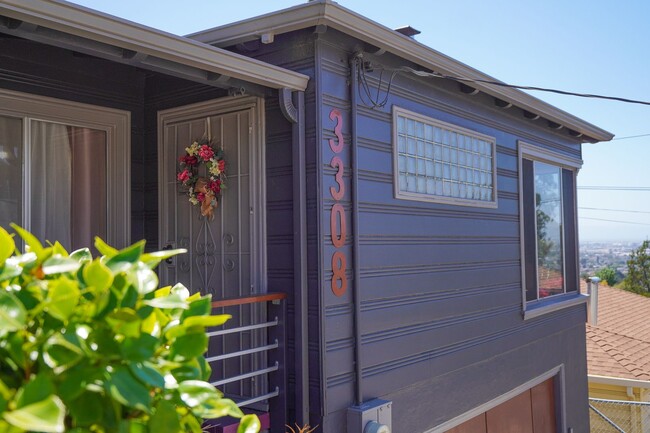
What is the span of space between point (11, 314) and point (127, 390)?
233mm

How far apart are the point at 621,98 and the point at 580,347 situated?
4.13 meters

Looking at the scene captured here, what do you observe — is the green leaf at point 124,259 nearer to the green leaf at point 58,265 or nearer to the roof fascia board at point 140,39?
the green leaf at point 58,265

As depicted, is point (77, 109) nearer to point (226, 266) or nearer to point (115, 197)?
point (115, 197)

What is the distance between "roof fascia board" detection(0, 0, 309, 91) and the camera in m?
3.22

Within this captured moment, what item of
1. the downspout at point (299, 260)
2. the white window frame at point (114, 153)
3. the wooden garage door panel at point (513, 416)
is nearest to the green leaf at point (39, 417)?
the downspout at point (299, 260)

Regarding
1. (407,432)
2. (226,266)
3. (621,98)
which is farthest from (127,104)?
(621,98)

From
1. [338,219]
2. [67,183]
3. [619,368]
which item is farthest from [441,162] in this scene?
[619,368]

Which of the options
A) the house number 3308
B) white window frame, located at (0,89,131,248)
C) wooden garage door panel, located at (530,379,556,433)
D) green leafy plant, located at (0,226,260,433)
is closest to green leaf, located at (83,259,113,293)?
green leafy plant, located at (0,226,260,433)

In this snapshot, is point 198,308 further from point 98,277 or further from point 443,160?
point 443,160

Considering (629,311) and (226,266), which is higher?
(226,266)

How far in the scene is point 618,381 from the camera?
443 inches

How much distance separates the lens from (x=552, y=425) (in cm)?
840

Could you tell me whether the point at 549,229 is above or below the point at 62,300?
above

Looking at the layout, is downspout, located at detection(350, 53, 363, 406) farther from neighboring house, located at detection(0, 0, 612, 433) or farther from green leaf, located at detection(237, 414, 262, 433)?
green leaf, located at detection(237, 414, 262, 433)
